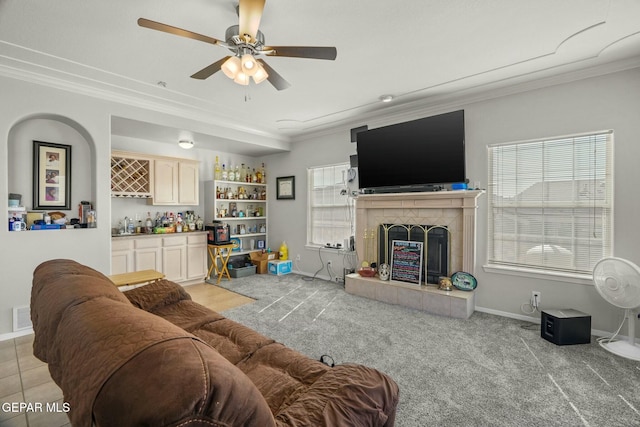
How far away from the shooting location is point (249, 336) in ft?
6.06

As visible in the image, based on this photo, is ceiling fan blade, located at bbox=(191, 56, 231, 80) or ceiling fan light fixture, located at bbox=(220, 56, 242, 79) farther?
ceiling fan blade, located at bbox=(191, 56, 231, 80)

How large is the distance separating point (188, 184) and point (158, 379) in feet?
16.4

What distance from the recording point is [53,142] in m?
3.40

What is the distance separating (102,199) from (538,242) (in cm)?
516

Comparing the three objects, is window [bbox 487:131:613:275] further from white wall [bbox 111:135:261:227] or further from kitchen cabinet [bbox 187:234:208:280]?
white wall [bbox 111:135:261:227]

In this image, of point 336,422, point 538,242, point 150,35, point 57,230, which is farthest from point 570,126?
point 57,230

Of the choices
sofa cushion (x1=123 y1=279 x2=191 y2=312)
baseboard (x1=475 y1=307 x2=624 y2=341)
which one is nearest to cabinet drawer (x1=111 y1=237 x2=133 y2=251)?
sofa cushion (x1=123 y1=279 x2=191 y2=312)

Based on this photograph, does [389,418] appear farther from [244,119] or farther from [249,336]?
[244,119]

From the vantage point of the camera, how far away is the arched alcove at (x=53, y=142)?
3.18 m

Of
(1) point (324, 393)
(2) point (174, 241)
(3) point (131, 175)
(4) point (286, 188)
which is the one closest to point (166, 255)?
(2) point (174, 241)

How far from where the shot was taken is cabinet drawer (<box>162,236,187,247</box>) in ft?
15.3

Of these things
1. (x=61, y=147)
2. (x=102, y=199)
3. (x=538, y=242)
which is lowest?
(x=538, y=242)

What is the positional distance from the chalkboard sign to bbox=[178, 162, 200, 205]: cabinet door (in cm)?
351

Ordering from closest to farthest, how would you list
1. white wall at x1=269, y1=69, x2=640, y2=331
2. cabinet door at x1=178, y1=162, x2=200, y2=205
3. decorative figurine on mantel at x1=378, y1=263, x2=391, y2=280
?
white wall at x1=269, y1=69, x2=640, y2=331 → decorative figurine on mantel at x1=378, y1=263, x2=391, y2=280 → cabinet door at x1=178, y1=162, x2=200, y2=205
